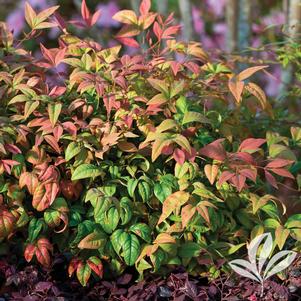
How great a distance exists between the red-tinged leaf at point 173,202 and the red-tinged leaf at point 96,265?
0.27m

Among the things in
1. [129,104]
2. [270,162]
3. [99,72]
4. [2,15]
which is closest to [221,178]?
[270,162]

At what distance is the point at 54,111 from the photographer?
216 cm

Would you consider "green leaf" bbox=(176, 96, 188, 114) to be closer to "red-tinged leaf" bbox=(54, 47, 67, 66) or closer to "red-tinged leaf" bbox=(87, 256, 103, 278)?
"red-tinged leaf" bbox=(54, 47, 67, 66)

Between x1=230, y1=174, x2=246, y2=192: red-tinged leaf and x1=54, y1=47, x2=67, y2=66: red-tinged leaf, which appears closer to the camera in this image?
x1=230, y1=174, x2=246, y2=192: red-tinged leaf

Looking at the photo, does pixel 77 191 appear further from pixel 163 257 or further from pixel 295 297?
pixel 295 297

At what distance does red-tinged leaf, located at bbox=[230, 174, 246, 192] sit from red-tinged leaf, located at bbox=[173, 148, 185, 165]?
0.58 feet

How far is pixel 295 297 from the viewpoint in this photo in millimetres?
2221

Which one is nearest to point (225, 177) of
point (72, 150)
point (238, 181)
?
point (238, 181)

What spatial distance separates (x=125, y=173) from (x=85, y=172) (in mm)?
204

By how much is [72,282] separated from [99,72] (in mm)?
760

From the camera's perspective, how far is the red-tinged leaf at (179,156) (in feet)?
6.91

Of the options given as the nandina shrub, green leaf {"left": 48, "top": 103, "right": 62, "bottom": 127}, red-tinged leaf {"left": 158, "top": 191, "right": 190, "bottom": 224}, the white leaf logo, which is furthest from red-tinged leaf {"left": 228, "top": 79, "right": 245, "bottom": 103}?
green leaf {"left": 48, "top": 103, "right": 62, "bottom": 127}

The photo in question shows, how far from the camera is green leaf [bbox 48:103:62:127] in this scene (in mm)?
2135

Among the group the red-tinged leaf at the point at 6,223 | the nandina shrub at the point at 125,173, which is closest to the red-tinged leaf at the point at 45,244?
the nandina shrub at the point at 125,173
